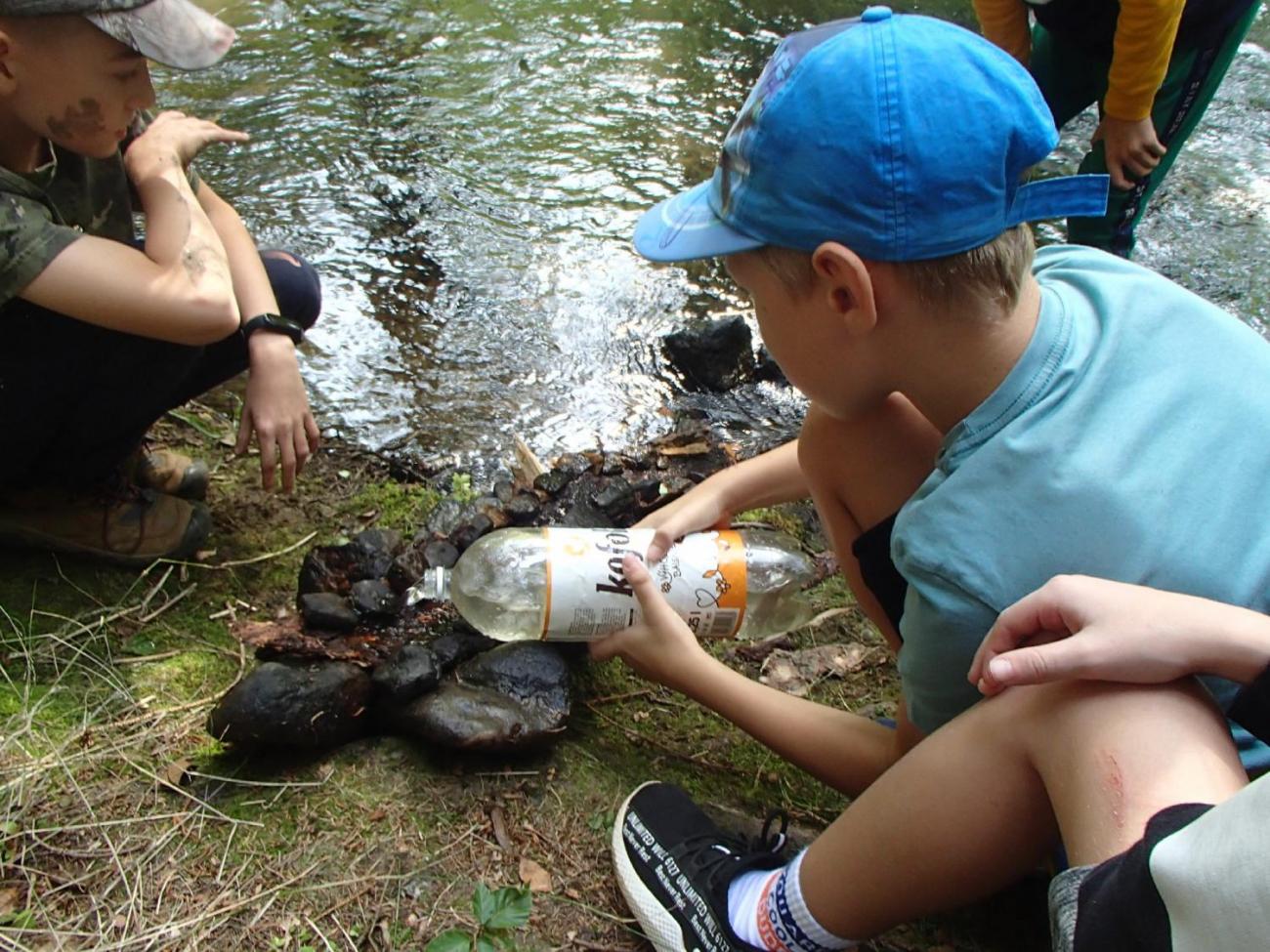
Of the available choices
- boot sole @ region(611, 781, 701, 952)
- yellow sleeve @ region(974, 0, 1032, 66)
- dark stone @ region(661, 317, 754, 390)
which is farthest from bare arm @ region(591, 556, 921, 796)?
yellow sleeve @ region(974, 0, 1032, 66)

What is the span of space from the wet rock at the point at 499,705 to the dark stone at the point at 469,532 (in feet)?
1.16

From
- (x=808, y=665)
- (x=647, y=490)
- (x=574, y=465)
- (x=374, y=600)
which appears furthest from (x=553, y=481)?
(x=808, y=665)

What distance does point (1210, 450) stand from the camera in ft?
4.90

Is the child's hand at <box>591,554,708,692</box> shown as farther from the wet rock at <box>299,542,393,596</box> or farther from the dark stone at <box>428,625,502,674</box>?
the wet rock at <box>299,542,393,596</box>

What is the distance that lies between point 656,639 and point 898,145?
1088mm

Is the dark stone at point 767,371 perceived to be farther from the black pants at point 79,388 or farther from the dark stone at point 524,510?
the black pants at point 79,388

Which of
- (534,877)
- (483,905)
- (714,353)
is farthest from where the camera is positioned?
(714,353)

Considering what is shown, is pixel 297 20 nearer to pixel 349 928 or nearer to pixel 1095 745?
pixel 349 928

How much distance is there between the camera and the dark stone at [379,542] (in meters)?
2.35

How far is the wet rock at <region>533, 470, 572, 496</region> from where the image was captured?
8.52 ft

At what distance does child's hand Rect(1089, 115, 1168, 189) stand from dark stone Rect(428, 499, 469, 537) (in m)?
2.21

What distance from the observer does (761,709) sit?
2008 mm

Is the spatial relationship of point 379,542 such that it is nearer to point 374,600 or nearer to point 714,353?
point 374,600

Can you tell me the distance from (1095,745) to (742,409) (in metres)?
2.09
